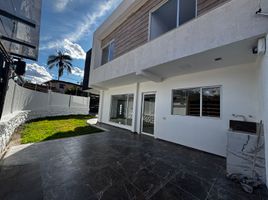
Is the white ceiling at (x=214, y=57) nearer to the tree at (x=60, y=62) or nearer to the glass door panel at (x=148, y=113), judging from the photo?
the glass door panel at (x=148, y=113)

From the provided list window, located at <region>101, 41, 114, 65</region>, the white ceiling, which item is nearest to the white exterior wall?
the white ceiling

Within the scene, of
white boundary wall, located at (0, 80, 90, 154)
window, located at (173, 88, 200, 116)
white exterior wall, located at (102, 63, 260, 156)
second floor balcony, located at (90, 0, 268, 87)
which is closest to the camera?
second floor balcony, located at (90, 0, 268, 87)

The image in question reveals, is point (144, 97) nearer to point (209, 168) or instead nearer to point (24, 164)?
point (209, 168)

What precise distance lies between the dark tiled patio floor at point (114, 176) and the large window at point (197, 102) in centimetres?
159

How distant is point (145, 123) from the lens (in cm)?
736

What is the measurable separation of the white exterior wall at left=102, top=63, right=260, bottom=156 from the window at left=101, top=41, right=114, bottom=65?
13.2 ft

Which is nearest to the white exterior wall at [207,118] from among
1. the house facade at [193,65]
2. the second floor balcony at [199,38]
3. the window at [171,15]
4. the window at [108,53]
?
the house facade at [193,65]

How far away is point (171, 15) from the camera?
5.54 m

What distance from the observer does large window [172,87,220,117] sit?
183 inches

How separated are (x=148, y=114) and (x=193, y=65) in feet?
12.1

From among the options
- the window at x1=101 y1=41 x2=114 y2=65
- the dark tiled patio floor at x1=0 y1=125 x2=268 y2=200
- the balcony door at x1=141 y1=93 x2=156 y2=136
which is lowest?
the dark tiled patio floor at x1=0 y1=125 x2=268 y2=200

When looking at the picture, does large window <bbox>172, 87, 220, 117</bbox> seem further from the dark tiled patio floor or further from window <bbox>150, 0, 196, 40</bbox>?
window <bbox>150, 0, 196, 40</bbox>

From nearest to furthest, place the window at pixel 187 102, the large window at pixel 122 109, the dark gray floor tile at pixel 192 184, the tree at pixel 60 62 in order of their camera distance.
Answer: the dark gray floor tile at pixel 192 184, the window at pixel 187 102, the large window at pixel 122 109, the tree at pixel 60 62

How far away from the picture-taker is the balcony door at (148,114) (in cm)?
698
